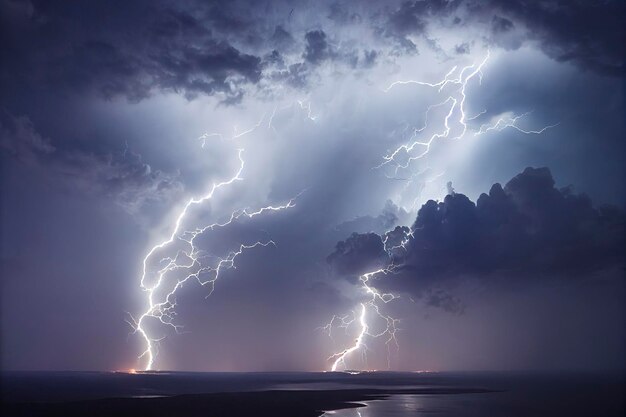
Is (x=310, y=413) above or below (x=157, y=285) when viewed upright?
below

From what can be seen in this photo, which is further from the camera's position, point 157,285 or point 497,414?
point 157,285

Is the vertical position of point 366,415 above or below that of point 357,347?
below

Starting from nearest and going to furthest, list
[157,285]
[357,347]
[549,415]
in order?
[549,415] → [157,285] → [357,347]

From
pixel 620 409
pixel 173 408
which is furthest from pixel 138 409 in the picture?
pixel 620 409

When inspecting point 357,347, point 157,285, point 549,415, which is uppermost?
point 157,285

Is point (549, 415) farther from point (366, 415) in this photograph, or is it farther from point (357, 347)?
point (357, 347)

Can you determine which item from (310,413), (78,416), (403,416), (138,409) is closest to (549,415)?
(403,416)

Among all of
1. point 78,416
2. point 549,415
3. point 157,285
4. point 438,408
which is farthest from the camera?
point 157,285

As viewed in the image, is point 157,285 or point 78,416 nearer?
point 78,416

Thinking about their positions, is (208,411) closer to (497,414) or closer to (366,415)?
(366,415)
